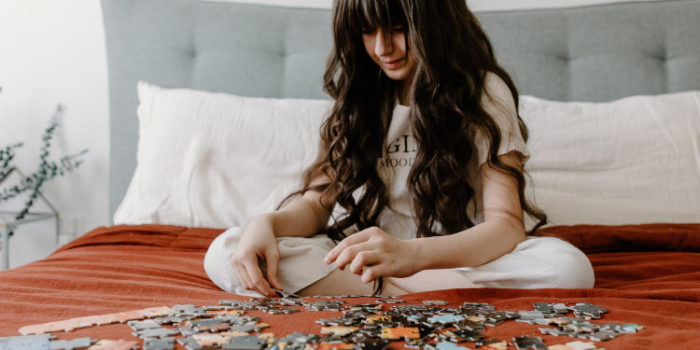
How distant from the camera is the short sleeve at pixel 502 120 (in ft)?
4.20

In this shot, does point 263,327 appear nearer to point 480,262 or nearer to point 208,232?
point 480,262

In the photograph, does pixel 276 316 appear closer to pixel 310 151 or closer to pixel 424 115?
pixel 424 115

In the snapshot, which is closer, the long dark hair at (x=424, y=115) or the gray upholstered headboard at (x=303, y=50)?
the long dark hair at (x=424, y=115)

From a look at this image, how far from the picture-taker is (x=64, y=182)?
2.49m

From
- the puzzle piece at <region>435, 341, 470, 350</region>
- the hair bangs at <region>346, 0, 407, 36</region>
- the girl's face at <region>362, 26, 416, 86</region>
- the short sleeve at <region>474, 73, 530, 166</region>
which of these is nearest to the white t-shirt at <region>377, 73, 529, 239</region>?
the short sleeve at <region>474, 73, 530, 166</region>

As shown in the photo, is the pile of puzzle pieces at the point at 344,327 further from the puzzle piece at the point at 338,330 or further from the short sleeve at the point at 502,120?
the short sleeve at the point at 502,120

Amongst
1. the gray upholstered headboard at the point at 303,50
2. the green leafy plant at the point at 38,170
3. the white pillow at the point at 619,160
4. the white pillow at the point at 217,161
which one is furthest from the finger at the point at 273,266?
the green leafy plant at the point at 38,170

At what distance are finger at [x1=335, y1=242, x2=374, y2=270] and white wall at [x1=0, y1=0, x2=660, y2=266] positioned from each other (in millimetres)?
1837

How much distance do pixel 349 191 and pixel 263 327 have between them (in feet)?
2.00

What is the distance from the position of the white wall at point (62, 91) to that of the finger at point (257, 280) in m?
1.64

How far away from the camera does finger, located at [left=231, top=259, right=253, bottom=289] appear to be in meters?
1.10

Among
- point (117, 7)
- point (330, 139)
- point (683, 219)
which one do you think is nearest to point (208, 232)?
point (330, 139)

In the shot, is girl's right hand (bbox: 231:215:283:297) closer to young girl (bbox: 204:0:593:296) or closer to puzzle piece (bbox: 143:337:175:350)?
young girl (bbox: 204:0:593:296)

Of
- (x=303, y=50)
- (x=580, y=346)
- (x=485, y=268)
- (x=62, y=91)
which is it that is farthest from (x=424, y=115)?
(x=62, y=91)
